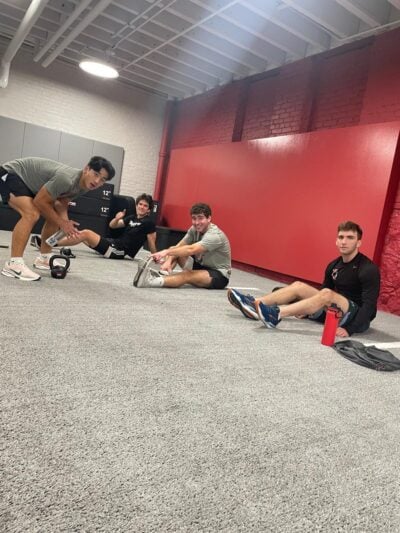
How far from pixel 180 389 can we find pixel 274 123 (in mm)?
5902

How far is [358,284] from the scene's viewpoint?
2992 millimetres

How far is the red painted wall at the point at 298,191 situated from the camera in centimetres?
469

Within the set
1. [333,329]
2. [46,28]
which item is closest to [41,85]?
[46,28]

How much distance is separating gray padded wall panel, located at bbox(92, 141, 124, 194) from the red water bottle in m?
7.02

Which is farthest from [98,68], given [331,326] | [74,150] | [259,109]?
[331,326]

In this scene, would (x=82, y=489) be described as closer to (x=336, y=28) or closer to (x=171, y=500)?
(x=171, y=500)

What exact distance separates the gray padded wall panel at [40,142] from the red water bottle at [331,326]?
23.1 ft

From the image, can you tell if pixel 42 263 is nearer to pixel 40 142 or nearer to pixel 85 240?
pixel 85 240

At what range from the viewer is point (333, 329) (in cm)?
253

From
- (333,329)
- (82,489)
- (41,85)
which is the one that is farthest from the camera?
(41,85)

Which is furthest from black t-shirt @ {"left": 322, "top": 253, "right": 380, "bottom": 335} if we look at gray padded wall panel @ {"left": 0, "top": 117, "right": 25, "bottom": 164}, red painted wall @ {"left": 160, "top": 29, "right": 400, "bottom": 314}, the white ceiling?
gray padded wall panel @ {"left": 0, "top": 117, "right": 25, "bottom": 164}

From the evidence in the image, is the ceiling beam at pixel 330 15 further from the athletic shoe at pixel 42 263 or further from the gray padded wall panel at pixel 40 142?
the gray padded wall panel at pixel 40 142

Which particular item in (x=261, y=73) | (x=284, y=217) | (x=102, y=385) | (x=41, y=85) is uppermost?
(x=261, y=73)

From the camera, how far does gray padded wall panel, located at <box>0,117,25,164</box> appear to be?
24.4 ft
